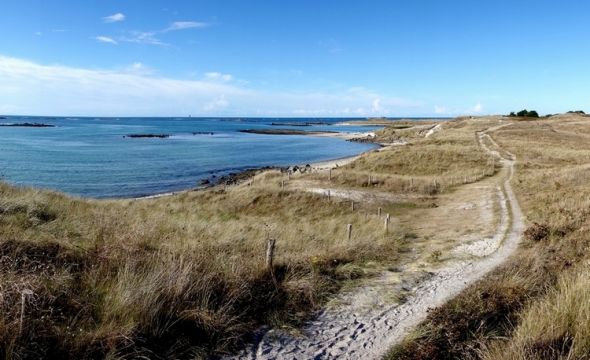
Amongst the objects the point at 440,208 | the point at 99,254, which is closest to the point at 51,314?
the point at 99,254

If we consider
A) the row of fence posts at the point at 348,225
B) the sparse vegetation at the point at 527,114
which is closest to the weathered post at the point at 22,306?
the row of fence posts at the point at 348,225

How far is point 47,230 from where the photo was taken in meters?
11.8

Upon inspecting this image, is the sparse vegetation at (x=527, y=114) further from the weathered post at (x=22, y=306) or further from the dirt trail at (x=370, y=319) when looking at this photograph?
the weathered post at (x=22, y=306)

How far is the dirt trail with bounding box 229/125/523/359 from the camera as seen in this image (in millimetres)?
7049

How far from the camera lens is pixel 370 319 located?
8375 mm

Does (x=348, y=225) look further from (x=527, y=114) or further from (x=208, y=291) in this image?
(x=527, y=114)

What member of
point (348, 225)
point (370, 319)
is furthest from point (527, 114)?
point (370, 319)

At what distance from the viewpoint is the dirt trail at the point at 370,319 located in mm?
7049

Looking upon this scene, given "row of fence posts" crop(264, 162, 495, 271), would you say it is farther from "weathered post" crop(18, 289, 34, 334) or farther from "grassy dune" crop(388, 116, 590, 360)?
"weathered post" crop(18, 289, 34, 334)

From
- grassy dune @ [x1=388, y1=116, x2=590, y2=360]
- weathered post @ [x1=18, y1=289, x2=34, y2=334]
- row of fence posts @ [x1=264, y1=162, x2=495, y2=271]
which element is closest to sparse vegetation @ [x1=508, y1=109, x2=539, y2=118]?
row of fence posts @ [x1=264, y1=162, x2=495, y2=271]

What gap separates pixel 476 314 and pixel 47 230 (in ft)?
36.1

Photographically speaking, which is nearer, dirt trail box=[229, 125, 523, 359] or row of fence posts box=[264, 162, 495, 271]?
dirt trail box=[229, 125, 523, 359]

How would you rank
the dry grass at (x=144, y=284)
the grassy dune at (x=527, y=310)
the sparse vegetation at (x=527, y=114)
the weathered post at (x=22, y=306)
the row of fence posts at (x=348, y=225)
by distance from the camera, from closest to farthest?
the weathered post at (x=22, y=306) → the dry grass at (x=144, y=284) → the grassy dune at (x=527, y=310) → the row of fence posts at (x=348, y=225) → the sparse vegetation at (x=527, y=114)

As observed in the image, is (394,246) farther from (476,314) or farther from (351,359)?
(351,359)
